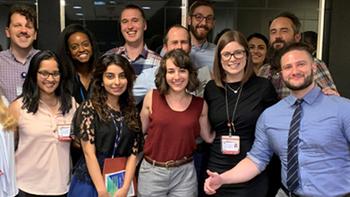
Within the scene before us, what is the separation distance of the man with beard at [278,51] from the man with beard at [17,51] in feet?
5.87

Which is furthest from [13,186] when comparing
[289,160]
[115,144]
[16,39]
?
[289,160]

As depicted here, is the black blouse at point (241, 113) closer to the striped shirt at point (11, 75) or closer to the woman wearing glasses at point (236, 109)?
the woman wearing glasses at point (236, 109)

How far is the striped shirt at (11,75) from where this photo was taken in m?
3.12

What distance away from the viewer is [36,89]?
2662 millimetres

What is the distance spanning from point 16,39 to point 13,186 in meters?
1.22

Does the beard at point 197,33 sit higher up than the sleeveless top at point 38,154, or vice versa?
the beard at point 197,33

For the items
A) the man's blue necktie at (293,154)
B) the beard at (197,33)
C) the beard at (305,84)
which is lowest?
the man's blue necktie at (293,154)

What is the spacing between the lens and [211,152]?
9.04 ft

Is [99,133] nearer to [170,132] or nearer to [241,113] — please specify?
[170,132]

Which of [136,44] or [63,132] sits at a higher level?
[136,44]

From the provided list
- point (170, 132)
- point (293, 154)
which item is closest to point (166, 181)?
point (170, 132)

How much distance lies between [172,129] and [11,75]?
4.50 ft

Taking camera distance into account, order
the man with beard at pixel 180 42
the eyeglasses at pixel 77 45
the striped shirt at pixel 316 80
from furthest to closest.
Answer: the eyeglasses at pixel 77 45 → the man with beard at pixel 180 42 → the striped shirt at pixel 316 80

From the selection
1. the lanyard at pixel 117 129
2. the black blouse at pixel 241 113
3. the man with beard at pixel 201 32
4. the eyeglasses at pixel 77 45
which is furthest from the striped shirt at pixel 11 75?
the black blouse at pixel 241 113
